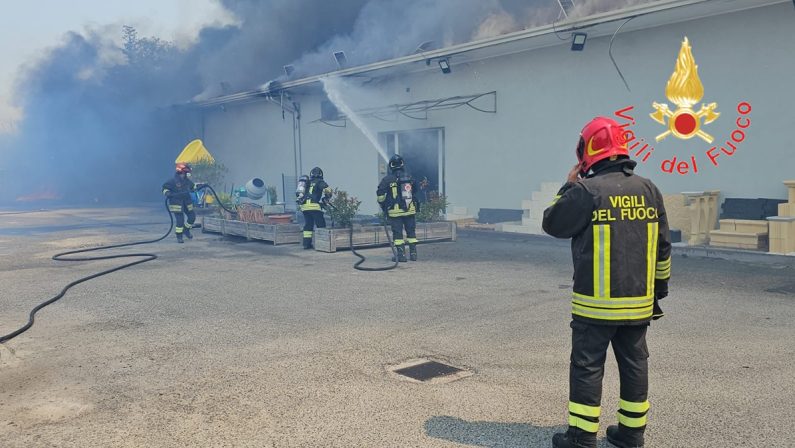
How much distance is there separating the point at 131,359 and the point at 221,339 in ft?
2.52

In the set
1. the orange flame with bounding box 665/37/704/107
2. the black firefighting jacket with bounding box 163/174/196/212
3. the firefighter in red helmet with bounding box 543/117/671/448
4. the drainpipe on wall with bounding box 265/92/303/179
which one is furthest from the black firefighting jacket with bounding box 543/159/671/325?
the drainpipe on wall with bounding box 265/92/303/179

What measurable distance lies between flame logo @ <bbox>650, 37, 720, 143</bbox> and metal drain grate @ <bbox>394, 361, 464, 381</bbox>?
832cm

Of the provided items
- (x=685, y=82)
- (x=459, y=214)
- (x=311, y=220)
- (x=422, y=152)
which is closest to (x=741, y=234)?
(x=685, y=82)

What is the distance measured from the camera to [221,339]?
558cm

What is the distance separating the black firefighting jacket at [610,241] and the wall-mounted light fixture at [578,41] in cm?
958

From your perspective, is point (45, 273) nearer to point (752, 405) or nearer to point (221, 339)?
point (221, 339)

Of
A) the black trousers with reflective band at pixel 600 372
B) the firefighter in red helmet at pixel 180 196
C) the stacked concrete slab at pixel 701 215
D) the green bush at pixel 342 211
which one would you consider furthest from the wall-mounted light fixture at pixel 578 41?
the black trousers with reflective band at pixel 600 372

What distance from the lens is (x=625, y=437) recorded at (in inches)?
131

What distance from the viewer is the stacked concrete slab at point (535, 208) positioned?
13.3 metres

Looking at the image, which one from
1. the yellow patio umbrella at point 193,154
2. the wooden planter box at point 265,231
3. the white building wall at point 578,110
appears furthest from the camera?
the yellow patio umbrella at point 193,154

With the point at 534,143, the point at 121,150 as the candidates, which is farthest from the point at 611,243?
the point at 121,150

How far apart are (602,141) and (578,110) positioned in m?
10.1

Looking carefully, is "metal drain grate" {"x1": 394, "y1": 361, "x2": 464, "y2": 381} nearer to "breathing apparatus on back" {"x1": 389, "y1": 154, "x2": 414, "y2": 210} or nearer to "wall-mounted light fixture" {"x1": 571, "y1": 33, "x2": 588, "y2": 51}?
"breathing apparatus on back" {"x1": 389, "y1": 154, "x2": 414, "y2": 210}

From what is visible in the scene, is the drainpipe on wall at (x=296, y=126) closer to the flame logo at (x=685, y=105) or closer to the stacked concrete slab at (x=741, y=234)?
the flame logo at (x=685, y=105)
